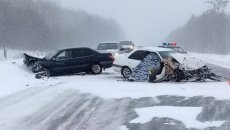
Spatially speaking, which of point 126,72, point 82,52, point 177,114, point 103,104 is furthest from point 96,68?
point 177,114

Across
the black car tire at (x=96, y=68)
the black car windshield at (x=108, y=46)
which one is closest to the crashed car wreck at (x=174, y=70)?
the black car tire at (x=96, y=68)

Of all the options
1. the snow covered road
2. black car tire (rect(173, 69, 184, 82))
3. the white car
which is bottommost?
the snow covered road

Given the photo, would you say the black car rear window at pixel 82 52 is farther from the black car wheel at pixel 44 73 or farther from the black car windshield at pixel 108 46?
the black car windshield at pixel 108 46

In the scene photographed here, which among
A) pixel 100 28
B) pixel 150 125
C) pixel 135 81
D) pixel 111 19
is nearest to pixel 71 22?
pixel 100 28

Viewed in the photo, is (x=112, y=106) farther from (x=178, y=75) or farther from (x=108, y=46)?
(x=108, y=46)

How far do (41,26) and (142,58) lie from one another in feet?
252

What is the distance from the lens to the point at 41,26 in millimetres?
90938

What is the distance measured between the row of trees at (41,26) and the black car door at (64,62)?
6002 centimetres

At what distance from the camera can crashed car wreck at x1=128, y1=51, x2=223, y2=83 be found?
15117 millimetres

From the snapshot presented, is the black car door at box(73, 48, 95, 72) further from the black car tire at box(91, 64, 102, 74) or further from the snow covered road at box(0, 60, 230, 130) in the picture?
the snow covered road at box(0, 60, 230, 130)

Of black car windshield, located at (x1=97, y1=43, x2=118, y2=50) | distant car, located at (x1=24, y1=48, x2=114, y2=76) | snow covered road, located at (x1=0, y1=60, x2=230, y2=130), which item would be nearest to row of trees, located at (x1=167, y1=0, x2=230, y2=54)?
black car windshield, located at (x1=97, y1=43, x2=118, y2=50)

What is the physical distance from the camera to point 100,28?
155 m

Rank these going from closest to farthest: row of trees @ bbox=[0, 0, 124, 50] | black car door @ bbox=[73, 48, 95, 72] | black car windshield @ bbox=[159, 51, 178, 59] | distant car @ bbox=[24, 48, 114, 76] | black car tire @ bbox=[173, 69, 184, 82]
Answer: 1. black car tire @ bbox=[173, 69, 184, 82]
2. black car windshield @ bbox=[159, 51, 178, 59]
3. distant car @ bbox=[24, 48, 114, 76]
4. black car door @ bbox=[73, 48, 95, 72]
5. row of trees @ bbox=[0, 0, 124, 50]

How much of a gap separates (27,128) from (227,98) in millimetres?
5765
